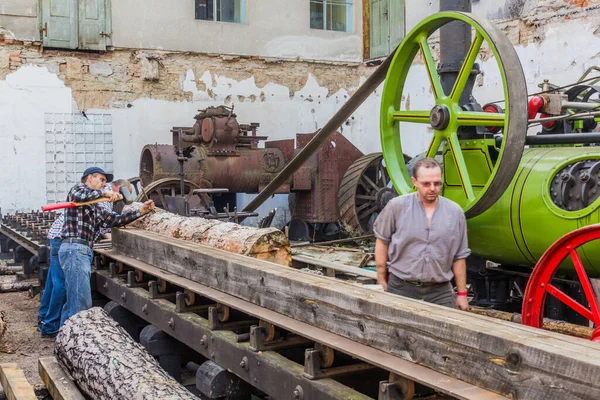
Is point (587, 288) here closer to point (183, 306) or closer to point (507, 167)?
point (507, 167)

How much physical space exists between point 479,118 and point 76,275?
11.1 feet

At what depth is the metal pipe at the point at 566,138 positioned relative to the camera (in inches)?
183

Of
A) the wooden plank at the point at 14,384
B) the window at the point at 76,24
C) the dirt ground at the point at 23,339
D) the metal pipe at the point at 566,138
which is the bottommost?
the dirt ground at the point at 23,339

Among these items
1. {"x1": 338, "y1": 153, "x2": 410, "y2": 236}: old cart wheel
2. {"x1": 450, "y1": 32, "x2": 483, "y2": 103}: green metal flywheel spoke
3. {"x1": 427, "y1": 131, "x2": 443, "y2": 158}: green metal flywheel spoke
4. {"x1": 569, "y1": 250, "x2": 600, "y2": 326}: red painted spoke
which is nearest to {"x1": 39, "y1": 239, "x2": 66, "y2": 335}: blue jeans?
{"x1": 427, "y1": 131, "x2": 443, "y2": 158}: green metal flywheel spoke

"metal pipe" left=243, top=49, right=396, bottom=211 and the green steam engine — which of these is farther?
"metal pipe" left=243, top=49, right=396, bottom=211

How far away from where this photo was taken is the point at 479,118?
4773 mm

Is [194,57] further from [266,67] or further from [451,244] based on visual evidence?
[451,244]

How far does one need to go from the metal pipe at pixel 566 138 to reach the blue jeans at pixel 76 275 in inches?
140

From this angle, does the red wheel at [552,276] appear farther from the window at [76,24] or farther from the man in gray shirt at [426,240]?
the window at [76,24]

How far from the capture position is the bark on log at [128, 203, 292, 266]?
5121 mm

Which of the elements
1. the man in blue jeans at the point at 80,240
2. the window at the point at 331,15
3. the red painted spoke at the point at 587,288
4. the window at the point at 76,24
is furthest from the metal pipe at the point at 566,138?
the window at the point at 331,15

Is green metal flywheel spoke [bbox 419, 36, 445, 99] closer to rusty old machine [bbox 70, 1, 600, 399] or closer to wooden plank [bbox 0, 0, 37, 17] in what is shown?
rusty old machine [bbox 70, 1, 600, 399]

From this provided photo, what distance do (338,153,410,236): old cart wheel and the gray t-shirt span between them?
24.2 feet

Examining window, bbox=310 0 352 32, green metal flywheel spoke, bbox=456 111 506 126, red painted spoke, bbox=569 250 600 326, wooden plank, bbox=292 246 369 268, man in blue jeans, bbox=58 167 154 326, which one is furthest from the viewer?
window, bbox=310 0 352 32
